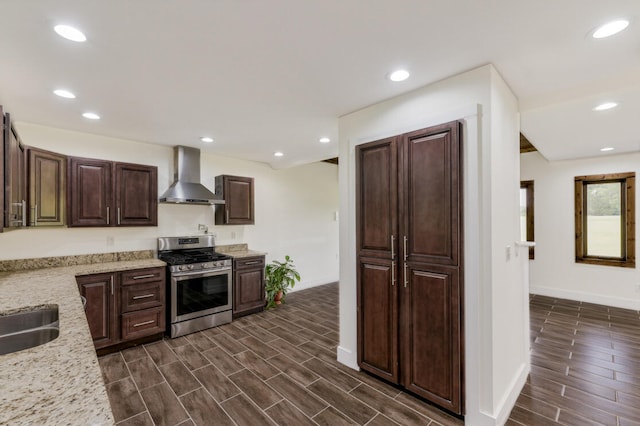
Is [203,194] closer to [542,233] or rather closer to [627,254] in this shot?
[542,233]

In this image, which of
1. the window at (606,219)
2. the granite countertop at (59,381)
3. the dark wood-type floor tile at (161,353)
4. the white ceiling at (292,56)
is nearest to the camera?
the granite countertop at (59,381)

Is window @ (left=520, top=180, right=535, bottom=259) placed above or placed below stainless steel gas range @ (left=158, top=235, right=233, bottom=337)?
above

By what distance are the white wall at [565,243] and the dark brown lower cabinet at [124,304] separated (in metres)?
6.33

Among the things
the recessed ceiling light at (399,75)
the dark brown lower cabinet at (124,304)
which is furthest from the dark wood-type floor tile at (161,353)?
the recessed ceiling light at (399,75)

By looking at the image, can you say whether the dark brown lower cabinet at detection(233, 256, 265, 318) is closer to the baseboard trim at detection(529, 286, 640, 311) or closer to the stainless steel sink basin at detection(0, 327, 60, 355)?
the stainless steel sink basin at detection(0, 327, 60, 355)


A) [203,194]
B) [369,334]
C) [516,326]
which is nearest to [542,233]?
[516,326]

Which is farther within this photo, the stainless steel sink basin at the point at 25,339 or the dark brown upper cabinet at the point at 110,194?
the dark brown upper cabinet at the point at 110,194

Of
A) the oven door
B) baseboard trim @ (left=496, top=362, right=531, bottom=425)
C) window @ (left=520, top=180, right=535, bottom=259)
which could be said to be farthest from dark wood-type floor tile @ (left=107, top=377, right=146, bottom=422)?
window @ (left=520, top=180, right=535, bottom=259)

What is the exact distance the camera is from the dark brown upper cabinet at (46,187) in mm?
2684

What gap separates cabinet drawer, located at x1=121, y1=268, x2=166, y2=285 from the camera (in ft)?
10.7

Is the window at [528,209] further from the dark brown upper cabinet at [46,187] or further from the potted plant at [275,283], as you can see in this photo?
the dark brown upper cabinet at [46,187]

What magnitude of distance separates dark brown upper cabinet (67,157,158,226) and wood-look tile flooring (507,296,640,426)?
4337mm

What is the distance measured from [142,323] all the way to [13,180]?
1.97 meters

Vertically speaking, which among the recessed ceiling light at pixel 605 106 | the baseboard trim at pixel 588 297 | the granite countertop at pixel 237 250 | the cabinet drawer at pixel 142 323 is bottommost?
the baseboard trim at pixel 588 297
